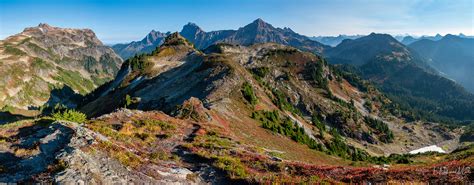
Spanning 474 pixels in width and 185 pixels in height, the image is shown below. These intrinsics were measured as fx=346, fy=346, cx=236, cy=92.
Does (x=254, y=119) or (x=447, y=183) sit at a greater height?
(x=447, y=183)

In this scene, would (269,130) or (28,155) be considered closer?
(28,155)

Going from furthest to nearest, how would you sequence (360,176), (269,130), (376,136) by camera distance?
1. (376,136)
2. (269,130)
3. (360,176)

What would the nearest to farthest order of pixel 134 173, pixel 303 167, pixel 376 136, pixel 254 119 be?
pixel 134 173 < pixel 303 167 < pixel 254 119 < pixel 376 136

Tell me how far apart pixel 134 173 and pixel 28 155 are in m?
8.67

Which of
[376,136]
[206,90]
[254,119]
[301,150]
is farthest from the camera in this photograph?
[376,136]

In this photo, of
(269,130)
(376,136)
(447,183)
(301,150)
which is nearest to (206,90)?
(269,130)

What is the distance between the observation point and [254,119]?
81812mm

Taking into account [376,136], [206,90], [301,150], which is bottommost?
[376,136]

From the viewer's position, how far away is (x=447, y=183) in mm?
21641

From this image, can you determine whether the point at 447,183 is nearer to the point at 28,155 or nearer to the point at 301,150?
A: the point at 28,155

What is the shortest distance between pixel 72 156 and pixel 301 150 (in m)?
50.0

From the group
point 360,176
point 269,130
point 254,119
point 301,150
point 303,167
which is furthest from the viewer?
point 254,119

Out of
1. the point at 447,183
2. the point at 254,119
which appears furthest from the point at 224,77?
the point at 447,183

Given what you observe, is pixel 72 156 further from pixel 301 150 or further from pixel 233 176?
pixel 301 150
